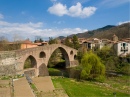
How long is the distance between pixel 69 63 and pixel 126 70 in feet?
49.2

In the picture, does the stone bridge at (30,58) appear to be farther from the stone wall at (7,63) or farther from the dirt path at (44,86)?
the dirt path at (44,86)

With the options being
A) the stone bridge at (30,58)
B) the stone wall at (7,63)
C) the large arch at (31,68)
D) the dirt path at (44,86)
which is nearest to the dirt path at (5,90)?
the dirt path at (44,86)

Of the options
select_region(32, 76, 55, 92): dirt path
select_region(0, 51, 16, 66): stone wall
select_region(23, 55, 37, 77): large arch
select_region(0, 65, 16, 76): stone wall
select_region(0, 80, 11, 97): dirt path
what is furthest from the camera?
select_region(23, 55, 37, 77): large arch

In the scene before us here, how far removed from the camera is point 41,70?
29.2 meters

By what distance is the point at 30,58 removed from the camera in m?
30.1

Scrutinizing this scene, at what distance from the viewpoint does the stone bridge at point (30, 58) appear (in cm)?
2114

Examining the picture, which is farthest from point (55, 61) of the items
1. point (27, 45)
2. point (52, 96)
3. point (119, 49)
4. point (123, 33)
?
point (123, 33)

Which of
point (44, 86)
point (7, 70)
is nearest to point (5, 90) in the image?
point (44, 86)

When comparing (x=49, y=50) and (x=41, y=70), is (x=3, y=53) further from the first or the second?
(x=49, y=50)

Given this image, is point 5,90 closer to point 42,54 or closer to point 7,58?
point 7,58

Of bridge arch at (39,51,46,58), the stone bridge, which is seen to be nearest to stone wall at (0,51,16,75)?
the stone bridge

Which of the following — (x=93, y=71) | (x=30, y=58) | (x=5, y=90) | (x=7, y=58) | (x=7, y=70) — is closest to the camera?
(x=5, y=90)

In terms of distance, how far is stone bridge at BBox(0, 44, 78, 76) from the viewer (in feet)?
69.4

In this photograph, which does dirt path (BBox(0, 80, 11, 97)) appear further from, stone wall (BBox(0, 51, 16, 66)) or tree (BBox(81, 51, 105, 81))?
tree (BBox(81, 51, 105, 81))
